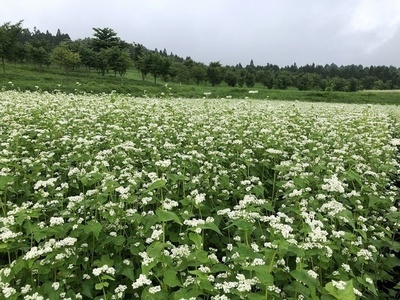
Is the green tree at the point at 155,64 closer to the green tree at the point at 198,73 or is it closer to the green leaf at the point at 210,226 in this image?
the green tree at the point at 198,73

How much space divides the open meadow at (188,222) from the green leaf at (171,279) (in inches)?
0.5

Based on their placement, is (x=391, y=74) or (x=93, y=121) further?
(x=391, y=74)

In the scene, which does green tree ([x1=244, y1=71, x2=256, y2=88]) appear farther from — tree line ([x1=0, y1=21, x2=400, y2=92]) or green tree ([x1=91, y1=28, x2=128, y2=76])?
green tree ([x1=91, y1=28, x2=128, y2=76])

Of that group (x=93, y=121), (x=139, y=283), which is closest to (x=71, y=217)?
(x=139, y=283)

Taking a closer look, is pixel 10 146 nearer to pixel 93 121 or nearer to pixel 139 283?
pixel 93 121

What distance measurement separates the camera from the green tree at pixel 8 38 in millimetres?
61844

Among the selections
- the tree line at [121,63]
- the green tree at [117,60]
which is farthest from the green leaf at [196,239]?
the green tree at [117,60]

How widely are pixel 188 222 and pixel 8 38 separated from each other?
7581 cm

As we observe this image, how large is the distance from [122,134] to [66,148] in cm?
154

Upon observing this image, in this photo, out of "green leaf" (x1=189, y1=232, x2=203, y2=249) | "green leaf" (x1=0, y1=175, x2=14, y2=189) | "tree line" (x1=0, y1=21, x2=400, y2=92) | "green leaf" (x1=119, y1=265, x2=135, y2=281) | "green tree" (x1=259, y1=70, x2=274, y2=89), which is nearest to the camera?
"green leaf" (x1=189, y1=232, x2=203, y2=249)

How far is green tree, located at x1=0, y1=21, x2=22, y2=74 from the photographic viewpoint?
2435 inches

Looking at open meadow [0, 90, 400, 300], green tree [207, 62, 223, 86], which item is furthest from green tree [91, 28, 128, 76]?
open meadow [0, 90, 400, 300]

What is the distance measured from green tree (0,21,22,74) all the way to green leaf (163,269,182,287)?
6966cm

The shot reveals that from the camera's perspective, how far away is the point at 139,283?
3.04m
